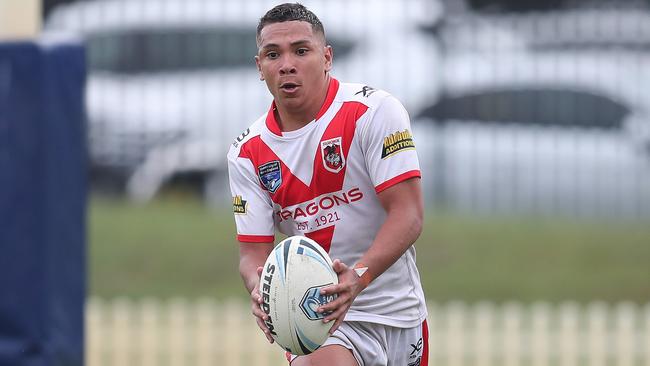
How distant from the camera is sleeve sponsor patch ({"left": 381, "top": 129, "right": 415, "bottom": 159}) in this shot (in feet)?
18.8

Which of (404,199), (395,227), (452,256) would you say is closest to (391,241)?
(395,227)

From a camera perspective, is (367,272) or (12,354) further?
(12,354)

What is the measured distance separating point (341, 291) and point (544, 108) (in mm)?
12330

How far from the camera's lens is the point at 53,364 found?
850cm

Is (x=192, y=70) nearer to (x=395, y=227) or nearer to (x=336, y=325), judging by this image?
(x=395, y=227)

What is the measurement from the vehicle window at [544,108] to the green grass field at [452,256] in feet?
4.56

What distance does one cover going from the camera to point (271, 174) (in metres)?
5.99

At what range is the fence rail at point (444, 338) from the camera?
39.1 ft

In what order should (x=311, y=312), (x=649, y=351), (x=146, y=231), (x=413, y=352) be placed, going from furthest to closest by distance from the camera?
1. (x=146, y=231)
2. (x=649, y=351)
3. (x=413, y=352)
4. (x=311, y=312)

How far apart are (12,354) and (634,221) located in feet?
34.9

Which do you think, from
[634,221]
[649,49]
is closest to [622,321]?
[634,221]

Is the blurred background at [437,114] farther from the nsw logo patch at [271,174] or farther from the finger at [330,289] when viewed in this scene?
the finger at [330,289]

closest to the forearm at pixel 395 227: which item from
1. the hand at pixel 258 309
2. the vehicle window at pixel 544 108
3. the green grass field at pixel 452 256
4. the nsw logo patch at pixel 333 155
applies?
the nsw logo patch at pixel 333 155

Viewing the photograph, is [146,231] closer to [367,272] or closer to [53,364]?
[53,364]
